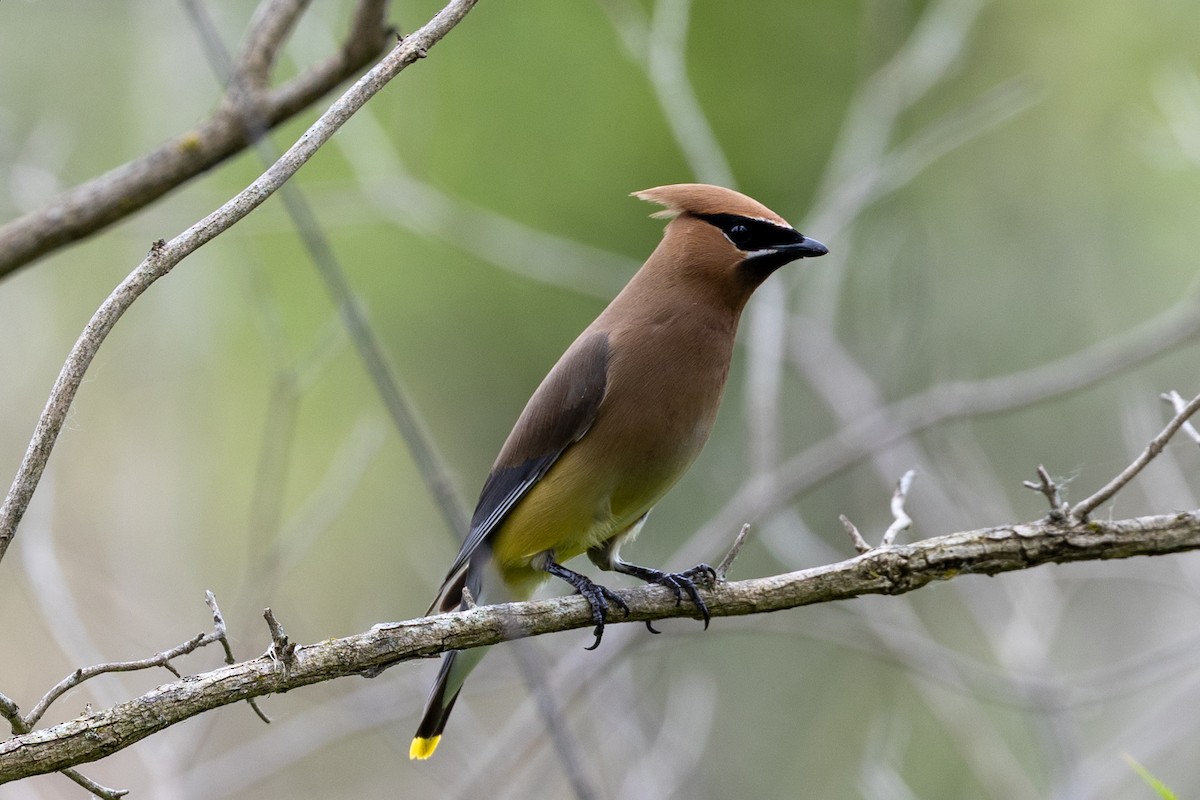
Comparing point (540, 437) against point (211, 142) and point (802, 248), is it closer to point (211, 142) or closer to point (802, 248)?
point (802, 248)

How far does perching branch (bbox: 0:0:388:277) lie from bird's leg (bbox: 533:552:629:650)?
5.79 ft

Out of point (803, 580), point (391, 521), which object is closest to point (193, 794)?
point (803, 580)

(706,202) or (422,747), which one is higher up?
(706,202)

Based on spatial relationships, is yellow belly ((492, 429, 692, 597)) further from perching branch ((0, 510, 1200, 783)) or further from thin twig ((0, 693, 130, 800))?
thin twig ((0, 693, 130, 800))

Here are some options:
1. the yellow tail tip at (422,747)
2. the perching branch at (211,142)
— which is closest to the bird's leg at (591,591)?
the yellow tail tip at (422,747)

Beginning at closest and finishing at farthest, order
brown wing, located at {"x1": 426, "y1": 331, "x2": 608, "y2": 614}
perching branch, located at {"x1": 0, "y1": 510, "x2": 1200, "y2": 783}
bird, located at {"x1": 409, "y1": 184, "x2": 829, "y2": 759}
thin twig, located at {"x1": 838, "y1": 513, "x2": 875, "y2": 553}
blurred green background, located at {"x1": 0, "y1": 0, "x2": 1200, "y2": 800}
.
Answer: perching branch, located at {"x1": 0, "y1": 510, "x2": 1200, "y2": 783} → thin twig, located at {"x1": 838, "y1": 513, "x2": 875, "y2": 553} → bird, located at {"x1": 409, "y1": 184, "x2": 829, "y2": 759} → brown wing, located at {"x1": 426, "y1": 331, "x2": 608, "y2": 614} → blurred green background, located at {"x1": 0, "y1": 0, "x2": 1200, "y2": 800}

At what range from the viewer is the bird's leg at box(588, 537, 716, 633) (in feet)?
12.5

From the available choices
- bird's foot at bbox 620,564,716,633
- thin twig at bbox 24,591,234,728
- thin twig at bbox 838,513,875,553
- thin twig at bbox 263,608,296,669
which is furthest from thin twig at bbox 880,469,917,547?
thin twig at bbox 24,591,234,728

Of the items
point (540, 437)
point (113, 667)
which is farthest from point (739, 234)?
point (113, 667)

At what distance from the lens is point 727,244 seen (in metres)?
4.46

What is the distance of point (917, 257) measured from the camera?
251 inches

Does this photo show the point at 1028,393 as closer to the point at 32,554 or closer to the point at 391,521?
the point at 32,554

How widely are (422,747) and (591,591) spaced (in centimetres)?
101

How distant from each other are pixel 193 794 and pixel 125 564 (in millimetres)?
2851
